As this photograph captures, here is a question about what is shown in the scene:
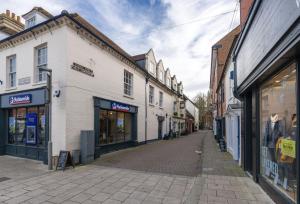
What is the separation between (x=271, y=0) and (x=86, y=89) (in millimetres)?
8112

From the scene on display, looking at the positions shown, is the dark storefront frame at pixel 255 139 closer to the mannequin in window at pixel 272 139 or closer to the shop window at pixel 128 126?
the mannequin in window at pixel 272 139

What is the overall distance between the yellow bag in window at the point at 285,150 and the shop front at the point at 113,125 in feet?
26.5

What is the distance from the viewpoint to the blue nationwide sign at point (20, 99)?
31.0ft

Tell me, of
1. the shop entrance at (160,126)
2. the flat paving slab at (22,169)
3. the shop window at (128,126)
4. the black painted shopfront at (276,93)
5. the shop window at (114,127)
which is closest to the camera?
the black painted shopfront at (276,93)

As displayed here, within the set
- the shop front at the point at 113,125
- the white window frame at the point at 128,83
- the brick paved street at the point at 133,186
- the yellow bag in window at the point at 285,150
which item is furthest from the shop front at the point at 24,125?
the yellow bag in window at the point at 285,150

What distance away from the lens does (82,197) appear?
4.95 meters

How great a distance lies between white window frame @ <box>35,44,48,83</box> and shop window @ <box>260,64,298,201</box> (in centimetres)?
905

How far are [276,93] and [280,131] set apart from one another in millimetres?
871

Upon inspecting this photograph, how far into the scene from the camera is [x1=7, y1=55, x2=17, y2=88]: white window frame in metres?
10.7

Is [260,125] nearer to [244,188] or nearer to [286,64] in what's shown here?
[244,188]

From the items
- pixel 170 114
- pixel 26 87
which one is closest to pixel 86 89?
pixel 26 87

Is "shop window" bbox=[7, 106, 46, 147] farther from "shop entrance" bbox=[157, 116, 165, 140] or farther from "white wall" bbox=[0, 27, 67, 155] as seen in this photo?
"shop entrance" bbox=[157, 116, 165, 140]

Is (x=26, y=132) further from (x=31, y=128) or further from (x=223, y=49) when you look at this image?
(x=223, y=49)

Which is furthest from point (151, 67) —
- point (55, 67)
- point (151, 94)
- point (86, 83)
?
point (55, 67)
